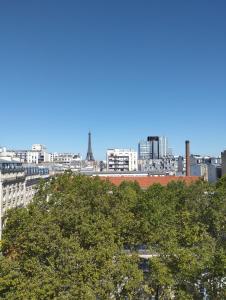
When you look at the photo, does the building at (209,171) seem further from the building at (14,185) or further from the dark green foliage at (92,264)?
the dark green foliage at (92,264)

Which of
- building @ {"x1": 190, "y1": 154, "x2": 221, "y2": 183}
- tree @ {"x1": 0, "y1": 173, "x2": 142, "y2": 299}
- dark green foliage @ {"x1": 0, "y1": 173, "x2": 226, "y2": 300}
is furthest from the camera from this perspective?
building @ {"x1": 190, "y1": 154, "x2": 221, "y2": 183}

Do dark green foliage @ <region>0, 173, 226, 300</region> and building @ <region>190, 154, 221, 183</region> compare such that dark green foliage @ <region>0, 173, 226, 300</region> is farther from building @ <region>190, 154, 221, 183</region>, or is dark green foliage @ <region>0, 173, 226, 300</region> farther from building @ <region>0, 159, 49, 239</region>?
building @ <region>190, 154, 221, 183</region>

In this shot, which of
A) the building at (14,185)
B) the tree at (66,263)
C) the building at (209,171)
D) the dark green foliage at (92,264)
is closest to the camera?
the dark green foliage at (92,264)

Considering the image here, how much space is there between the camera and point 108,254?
25891 millimetres

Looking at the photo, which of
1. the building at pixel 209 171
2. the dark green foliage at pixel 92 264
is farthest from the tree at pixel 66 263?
the building at pixel 209 171

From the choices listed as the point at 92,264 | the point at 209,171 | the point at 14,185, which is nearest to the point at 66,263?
the point at 92,264

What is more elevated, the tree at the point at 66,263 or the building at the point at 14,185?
the building at the point at 14,185

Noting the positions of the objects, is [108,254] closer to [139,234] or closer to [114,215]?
[114,215]

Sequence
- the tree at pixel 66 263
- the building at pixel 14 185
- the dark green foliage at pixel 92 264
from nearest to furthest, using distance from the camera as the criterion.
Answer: the dark green foliage at pixel 92 264 < the tree at pixel 66 263 < the building at pixel 14 185

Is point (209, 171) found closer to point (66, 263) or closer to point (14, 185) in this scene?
point (14, 185)

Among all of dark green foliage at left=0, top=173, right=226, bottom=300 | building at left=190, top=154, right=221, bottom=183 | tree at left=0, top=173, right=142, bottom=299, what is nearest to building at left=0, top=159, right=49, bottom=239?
dark green foliage at left=0, top=173, right=226, bottom=300

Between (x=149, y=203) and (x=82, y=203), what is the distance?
10.4 metres

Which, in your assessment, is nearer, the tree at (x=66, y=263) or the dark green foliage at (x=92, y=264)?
the dark green foliage at (x=92, y=264)

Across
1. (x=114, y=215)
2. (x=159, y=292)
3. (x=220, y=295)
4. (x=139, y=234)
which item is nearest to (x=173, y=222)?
(x=139, y=234)
